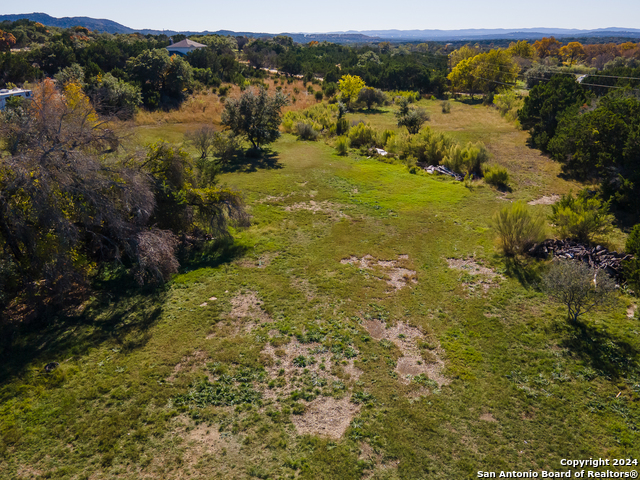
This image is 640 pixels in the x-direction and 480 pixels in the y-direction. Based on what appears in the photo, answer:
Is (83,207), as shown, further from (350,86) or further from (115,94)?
(350,86)

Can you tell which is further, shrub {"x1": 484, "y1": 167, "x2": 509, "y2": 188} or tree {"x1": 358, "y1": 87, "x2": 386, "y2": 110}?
tree {"x1": 358, "y1": 87, "x2": 386, "y2": 110}

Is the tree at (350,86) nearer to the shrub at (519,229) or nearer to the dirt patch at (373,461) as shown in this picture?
the shrub at (519,229)

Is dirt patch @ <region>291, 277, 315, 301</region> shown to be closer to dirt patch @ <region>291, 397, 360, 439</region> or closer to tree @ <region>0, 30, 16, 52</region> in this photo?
dirt patch @ <region>291, 397, 360, 439</region>

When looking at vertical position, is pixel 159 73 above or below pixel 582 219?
above

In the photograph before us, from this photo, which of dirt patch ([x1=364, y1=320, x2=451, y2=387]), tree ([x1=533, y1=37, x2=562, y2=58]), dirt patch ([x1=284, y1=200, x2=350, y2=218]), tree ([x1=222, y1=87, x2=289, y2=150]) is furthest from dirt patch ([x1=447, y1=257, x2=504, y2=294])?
tree ([x1=533, y1=37, x2=562, y2=58])

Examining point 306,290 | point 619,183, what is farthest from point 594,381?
point 619,183

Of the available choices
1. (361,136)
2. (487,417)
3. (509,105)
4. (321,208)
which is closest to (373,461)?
(487,417)

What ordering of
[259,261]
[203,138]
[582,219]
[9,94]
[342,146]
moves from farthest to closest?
[9,94] → [342,146] → [203,138] → [582,219] → [259,261]
